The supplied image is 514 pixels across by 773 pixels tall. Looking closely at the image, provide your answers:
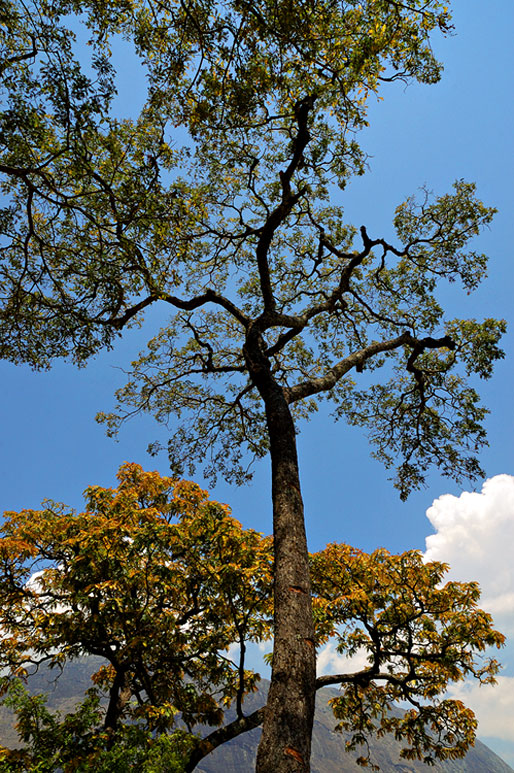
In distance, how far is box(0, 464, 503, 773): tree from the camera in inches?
316

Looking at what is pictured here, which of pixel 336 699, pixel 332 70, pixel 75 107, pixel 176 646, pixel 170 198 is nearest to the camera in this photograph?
pixel 75 107

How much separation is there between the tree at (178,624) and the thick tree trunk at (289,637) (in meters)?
3.52

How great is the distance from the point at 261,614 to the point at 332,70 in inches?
403

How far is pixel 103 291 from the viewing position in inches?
289

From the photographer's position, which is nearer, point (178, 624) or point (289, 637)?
point (289, 637)

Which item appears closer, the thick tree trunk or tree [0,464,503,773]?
the thick tree trunk

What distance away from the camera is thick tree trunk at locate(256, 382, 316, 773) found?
3.62 metres

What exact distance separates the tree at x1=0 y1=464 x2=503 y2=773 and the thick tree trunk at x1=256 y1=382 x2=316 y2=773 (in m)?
3.52

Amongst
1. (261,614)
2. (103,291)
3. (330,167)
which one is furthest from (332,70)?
(261,614)

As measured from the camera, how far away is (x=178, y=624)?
369 inches

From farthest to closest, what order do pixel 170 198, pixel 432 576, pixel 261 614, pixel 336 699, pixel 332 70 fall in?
1. pixel 336 699
2. pixel 432 576
3. pixel 261 614
4. pixel 332 70
5. pixel 170 198

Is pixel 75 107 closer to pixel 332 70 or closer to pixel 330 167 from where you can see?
pixel 332 70

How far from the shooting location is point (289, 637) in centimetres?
426

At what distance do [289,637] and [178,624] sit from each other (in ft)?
20.0
